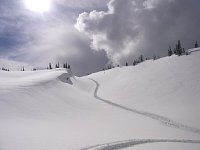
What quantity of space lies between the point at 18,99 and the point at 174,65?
62042 millimetres

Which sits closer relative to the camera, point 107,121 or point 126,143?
point 126,143

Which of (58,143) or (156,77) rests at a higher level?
(156,77)

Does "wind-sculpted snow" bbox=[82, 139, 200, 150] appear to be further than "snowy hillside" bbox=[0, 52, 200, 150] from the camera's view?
No

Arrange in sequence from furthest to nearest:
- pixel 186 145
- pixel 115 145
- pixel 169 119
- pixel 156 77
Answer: pixel 156 77 < pixel 169 119 < pixel 186 145 < pixel 115 145

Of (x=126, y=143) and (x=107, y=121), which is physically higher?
(x=107, y=121)

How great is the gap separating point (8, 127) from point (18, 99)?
14.2 m

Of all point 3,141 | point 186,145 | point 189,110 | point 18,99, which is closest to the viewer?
point 3,141

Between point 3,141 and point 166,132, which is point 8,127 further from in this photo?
point 166,132

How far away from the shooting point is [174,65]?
290ft

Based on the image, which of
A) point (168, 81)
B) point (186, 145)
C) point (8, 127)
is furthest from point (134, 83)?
point (8, 127)

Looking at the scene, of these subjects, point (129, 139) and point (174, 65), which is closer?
point (129, 139)

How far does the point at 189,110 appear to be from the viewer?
159 ft

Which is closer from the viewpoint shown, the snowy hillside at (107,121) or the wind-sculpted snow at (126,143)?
the wind-sculpted snow at (126,143)

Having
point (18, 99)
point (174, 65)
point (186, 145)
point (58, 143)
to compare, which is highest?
point (174, 65)
